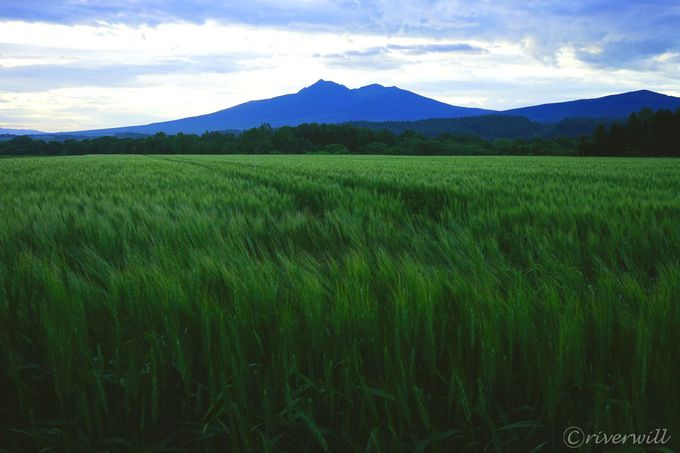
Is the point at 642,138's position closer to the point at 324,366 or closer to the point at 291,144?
the point at 291,144

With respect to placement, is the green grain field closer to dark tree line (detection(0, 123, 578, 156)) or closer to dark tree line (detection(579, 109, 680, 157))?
dark tree line (detection(579, 109, 680, 157))

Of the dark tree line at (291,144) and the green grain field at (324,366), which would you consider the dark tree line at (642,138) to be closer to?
the dark tree line at (291,144)

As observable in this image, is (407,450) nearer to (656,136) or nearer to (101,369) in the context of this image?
(101,369)

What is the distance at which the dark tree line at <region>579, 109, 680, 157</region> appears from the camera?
55.6m

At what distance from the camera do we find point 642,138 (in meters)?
57.6

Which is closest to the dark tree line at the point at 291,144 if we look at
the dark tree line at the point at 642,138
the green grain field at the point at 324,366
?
the dark tree line at the point at 642,138

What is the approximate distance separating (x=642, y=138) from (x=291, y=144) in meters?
71.7

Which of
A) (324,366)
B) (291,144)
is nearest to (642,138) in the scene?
(291,144)

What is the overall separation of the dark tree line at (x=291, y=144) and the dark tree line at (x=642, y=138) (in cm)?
1191

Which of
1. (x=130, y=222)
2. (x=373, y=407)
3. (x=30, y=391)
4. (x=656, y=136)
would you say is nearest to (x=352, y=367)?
(x=373, y=407)

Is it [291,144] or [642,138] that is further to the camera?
[291,144]

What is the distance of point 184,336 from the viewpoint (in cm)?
111

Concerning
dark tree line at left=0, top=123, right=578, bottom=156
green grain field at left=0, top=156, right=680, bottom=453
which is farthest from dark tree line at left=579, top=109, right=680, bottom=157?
green grain field at left=0, top=156, right=680, bottom=453

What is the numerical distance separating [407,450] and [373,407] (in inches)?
4.9
